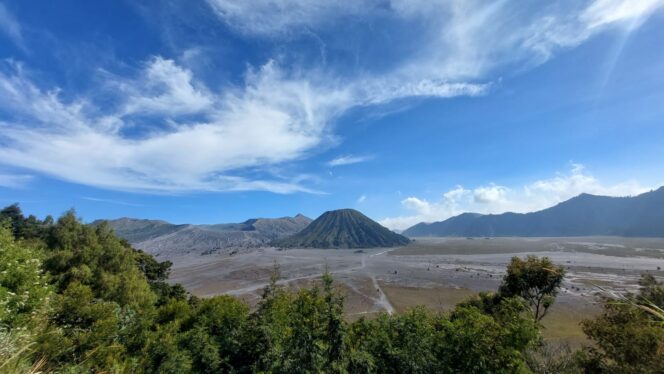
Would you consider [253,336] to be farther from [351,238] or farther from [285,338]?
[351,238]

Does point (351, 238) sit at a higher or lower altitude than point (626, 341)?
higher

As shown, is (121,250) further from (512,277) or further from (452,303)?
(452,303)

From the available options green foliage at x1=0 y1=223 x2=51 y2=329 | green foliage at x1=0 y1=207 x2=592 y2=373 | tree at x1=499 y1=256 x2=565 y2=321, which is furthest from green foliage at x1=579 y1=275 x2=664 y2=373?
green foliage at x1=0 y1=223 x2=51 y2=329

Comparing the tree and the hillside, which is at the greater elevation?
the hillside

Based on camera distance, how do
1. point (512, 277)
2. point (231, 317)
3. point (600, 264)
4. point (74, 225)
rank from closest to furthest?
point (231, 317)
point (512, 277)
point (74, 225)
point (600, 264)

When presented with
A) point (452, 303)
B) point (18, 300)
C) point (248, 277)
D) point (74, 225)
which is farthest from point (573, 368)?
point (248, 277)

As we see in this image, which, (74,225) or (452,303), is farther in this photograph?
(452,303)

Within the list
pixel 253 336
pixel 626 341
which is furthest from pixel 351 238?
pixel 626 341

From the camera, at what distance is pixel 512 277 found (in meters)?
19.0

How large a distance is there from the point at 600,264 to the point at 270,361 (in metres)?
72.7

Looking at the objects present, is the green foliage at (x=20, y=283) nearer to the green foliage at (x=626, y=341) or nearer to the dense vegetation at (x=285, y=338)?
the dense vegetation at (x=285, y=338)

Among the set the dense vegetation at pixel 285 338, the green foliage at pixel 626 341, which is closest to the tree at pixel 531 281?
the dense vegetation at pixel 285 338

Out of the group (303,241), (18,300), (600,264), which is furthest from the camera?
(303,241)

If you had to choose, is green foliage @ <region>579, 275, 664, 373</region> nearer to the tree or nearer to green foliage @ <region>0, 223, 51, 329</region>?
the tree
